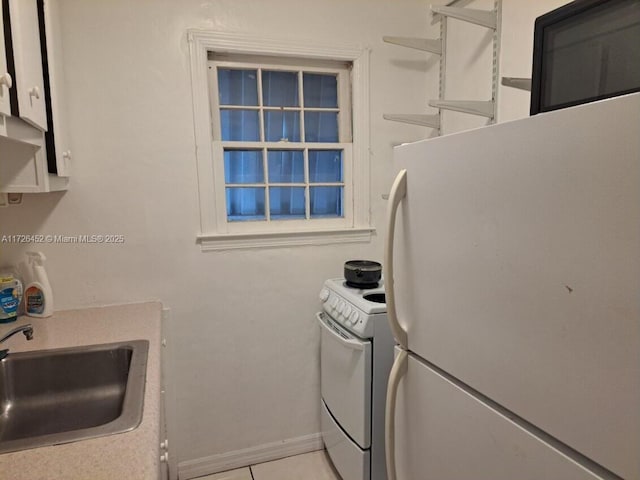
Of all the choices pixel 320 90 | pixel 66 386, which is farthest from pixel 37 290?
pixel 320 90

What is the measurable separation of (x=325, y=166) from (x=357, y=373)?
1.15 m

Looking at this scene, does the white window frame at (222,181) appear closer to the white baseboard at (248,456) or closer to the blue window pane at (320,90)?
the blue window pane at (320,90)

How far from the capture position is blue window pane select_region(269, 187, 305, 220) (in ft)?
7.20

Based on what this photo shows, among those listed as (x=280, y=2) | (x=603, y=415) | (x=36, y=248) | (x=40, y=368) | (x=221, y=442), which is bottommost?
(x=221, y=442)

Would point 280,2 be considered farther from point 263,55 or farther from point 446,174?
point 446,174

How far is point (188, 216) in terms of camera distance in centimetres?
194

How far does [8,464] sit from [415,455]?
1.01 m

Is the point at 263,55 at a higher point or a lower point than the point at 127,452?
higher

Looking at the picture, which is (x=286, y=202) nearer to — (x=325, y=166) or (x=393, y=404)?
(x=325, y=166)

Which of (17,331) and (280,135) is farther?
(280,135)

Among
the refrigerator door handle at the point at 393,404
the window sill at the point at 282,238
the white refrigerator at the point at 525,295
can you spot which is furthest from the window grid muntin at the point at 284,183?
the refrigerator door handle at the point at 393,404

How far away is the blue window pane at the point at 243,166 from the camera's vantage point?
2.08 m

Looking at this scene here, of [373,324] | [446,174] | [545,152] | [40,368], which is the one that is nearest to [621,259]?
[545,152]

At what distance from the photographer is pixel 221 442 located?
212 cm
